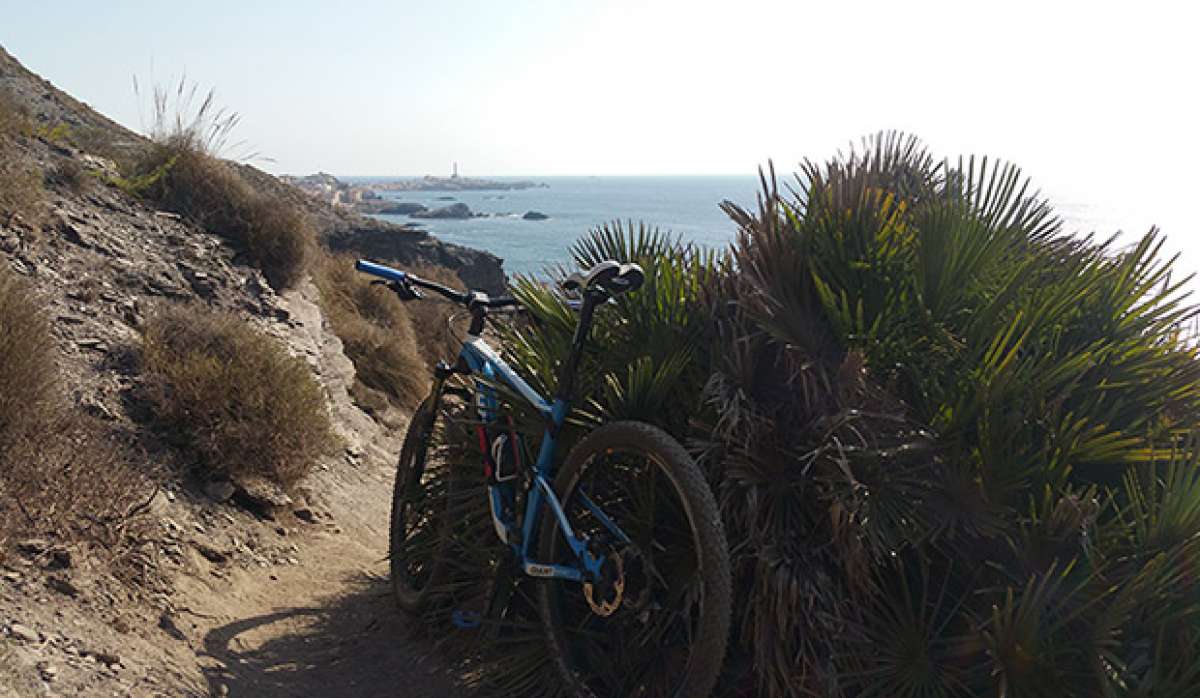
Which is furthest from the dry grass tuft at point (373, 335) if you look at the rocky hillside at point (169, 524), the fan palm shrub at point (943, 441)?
the fan palm shrub at point (943, 441)

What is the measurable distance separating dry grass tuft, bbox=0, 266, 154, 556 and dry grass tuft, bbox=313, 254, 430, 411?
468 cm

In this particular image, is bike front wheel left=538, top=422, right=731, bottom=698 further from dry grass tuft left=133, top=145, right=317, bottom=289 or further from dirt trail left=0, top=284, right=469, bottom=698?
dry grass tuft left=133, top=145, right=317, bottom=289

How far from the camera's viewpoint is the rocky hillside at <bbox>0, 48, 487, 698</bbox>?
11.0 ft

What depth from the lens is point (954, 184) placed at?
10.9 feet

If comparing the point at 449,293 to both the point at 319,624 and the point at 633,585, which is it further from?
the point at 319,624

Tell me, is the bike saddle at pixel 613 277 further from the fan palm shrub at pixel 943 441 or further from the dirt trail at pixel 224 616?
the dirt trail at pixel 224 616

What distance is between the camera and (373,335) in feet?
34.4

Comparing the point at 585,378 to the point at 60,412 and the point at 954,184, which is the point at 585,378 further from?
the point at 60,412

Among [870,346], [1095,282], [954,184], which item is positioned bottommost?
[870,346]

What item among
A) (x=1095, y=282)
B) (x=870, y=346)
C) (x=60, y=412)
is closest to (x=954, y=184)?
(x=1095, y=282)

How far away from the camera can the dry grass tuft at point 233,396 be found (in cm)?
538

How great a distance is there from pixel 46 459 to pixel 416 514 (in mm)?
1642

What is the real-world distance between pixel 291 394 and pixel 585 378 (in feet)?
10.3

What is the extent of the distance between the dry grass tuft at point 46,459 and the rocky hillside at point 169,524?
40 millimetres
